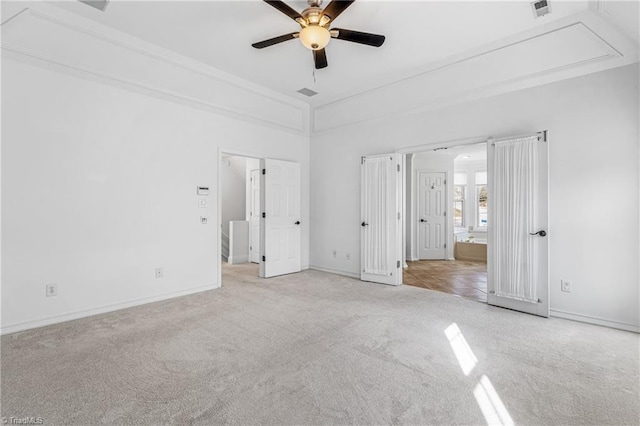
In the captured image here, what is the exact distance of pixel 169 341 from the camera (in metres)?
2.83

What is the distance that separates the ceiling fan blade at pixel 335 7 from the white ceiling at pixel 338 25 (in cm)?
50

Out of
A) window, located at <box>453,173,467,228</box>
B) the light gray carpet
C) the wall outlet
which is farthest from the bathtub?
the wall outlet

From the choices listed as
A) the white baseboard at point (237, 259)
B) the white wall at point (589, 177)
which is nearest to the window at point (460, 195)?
the white wall at point (589, 177)

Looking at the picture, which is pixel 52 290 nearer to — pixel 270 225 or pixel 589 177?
pixel 270 225

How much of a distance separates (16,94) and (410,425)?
4.57m

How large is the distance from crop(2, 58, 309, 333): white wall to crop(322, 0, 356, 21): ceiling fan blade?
2.54 meters

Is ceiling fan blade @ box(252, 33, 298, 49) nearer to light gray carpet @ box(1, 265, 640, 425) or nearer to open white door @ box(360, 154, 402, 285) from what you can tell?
open white door @ box(360, 154, 402, 285)

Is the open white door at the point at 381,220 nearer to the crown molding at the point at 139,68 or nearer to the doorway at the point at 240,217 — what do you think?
the crown molding at the point at 139,68

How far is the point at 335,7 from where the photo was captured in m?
2.67

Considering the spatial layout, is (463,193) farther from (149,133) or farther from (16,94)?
(16,94)

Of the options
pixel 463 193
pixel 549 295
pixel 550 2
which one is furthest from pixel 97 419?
pixel 463 193

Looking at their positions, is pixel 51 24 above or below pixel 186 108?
above

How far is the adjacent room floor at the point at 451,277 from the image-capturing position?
466cm

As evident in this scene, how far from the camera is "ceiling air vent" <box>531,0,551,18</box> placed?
303 centimetres
